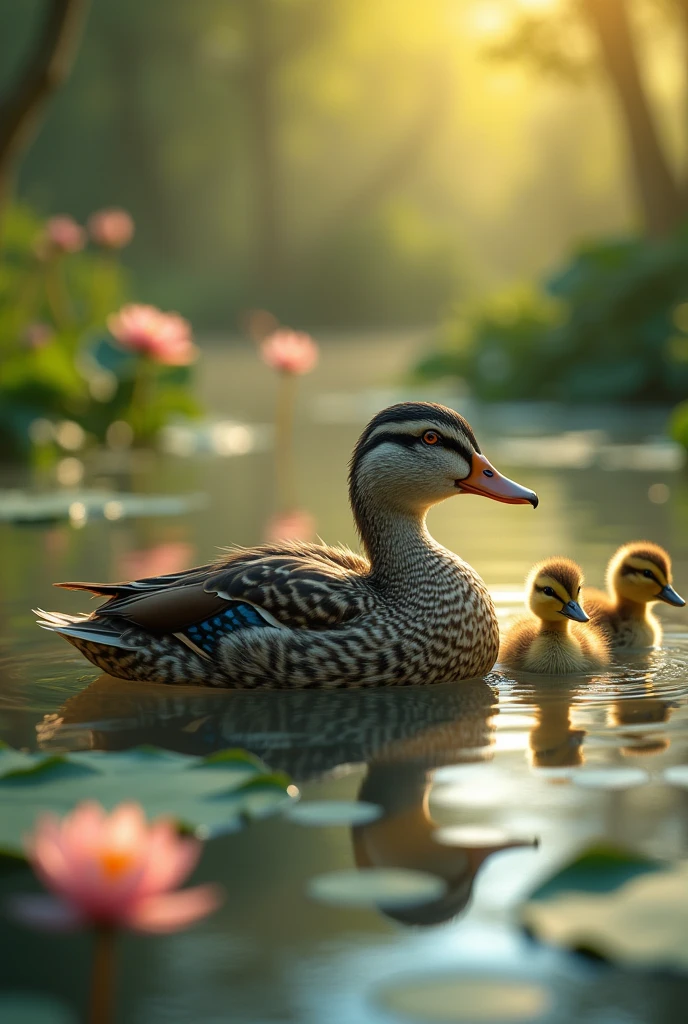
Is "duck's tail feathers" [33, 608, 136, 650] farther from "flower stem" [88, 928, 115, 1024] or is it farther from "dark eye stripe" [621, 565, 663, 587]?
"flower stem" [88, 928, 115, 1024]

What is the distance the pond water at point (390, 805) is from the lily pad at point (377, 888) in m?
0.01

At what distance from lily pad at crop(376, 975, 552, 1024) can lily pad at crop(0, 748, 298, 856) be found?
82 centimetres

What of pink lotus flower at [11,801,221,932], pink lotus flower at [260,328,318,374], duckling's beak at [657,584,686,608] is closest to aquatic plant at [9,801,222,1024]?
pink lotus flower at [11,801,221,932]

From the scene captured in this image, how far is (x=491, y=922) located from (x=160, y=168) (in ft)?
140

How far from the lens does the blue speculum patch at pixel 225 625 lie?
497 cm

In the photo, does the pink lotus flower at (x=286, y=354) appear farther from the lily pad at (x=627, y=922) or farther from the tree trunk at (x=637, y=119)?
the lily pad at (x=627, y=922)

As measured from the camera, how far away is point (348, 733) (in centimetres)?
449

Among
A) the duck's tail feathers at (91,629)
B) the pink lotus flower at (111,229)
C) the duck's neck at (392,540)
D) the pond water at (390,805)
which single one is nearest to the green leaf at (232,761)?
the pond water at (390,805)

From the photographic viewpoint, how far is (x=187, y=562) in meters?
7.89

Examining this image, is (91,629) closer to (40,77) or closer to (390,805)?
(390,805)

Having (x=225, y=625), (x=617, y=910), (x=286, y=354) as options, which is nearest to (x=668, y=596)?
(x=225, y=625)

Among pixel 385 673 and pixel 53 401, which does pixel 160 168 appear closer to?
pixel 53 401

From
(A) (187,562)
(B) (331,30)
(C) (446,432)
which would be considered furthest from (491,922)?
(B) (331,30)

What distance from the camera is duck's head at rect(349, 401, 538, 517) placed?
5375 millimetres
